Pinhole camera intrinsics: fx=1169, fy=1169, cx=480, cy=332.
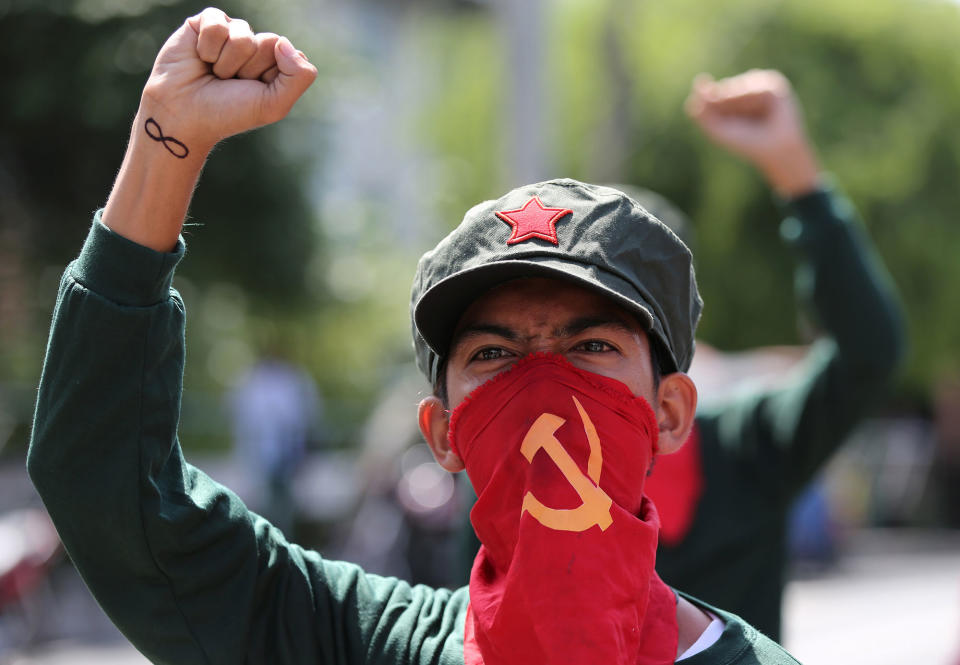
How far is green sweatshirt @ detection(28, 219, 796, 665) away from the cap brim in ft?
1.27

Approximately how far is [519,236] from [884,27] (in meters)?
18.9

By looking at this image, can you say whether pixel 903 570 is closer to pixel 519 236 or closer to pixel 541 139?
pixel 541 139

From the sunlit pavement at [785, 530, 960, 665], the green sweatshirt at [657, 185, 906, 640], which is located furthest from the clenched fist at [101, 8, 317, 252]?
the sunlit pavement at [785, 530, 960, 665]

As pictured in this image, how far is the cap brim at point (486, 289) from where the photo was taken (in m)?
1.75

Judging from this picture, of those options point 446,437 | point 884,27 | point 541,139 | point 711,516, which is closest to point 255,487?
point 541,139

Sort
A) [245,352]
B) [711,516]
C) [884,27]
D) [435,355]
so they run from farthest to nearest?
1. [884,27]
2. [245,352]
3. [711,516]
4. [435,355]

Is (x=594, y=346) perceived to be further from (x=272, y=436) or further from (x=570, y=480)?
(x=272, y=436)

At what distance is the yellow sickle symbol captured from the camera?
1673 mm

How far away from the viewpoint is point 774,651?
185cm

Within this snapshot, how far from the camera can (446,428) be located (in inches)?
77.5

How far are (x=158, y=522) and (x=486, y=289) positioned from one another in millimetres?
613

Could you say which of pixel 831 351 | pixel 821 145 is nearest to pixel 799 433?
pixel 831 351

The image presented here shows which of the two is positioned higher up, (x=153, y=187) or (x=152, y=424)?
(x=153, y=187)

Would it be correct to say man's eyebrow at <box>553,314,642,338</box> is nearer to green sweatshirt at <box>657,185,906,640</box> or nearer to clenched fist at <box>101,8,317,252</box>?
clenched fist at <box>101,8,317,252</box>
